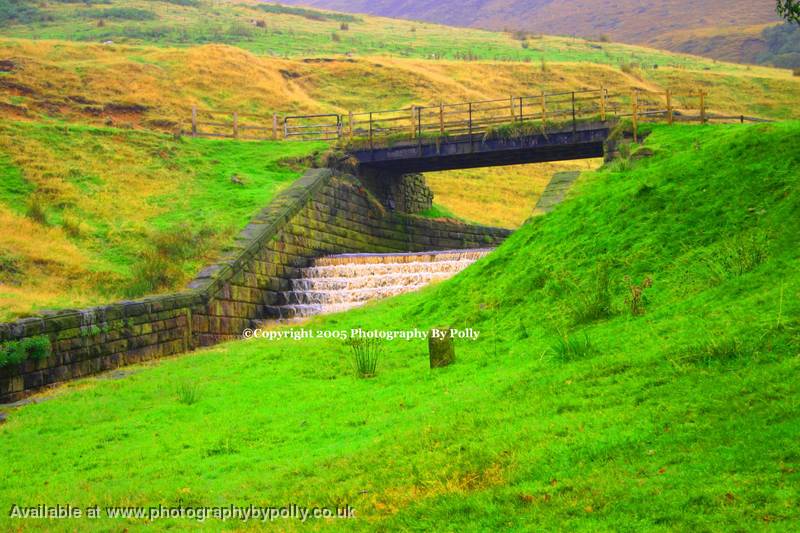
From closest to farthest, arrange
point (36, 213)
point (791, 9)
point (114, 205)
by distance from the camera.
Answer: point (791, 9)
point (36, 213)
point (114, 205)

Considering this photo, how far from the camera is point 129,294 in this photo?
2020 cm

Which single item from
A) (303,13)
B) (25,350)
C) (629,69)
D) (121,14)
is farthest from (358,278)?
(303,13)

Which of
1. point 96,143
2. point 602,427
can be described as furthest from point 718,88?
point 602,427

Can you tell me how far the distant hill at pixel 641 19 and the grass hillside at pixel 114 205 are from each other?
279 feet

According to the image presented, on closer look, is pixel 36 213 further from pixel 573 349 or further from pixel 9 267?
pixel 573 349

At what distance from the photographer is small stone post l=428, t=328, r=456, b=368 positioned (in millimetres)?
11469

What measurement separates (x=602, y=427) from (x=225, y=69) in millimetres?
47920

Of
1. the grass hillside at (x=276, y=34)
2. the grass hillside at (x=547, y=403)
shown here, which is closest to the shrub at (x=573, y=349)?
the grass hillside at (x=547, y=403)

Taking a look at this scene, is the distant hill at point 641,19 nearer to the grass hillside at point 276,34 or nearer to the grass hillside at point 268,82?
the grass hillside at point 276,34

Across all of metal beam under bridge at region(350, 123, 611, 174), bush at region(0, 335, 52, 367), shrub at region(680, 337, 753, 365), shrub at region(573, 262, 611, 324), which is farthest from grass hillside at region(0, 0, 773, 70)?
shrub at region(680, 337, 753, 365)

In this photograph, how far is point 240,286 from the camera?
73.5ft

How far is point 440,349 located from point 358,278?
13.5 metres

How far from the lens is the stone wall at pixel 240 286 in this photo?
15820 mm

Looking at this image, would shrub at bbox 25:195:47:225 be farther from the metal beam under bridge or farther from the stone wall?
the metal beam under bridge
